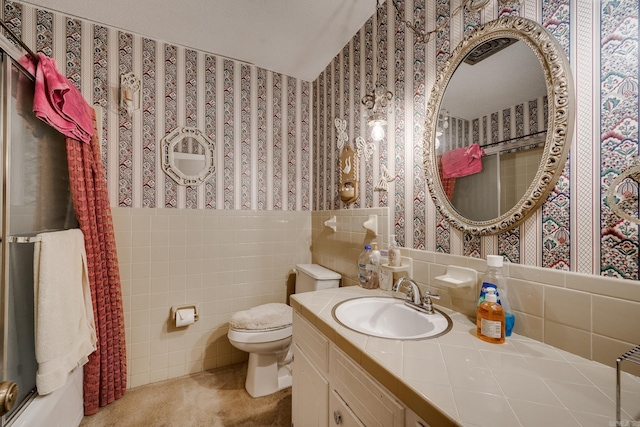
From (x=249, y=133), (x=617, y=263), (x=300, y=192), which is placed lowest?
(x=617, y=263)

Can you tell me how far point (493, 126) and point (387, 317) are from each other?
0.89 m

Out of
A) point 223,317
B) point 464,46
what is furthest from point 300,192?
point 464,46

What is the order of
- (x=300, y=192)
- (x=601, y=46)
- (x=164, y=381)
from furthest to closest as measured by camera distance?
(x=300, y=192) < (x=164, y=381) < (x=601, y=46)

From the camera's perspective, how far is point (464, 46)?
107cm

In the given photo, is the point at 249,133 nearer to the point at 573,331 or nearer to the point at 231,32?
the point at 231,32

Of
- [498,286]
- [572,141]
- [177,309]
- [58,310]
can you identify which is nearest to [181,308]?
[177,309]

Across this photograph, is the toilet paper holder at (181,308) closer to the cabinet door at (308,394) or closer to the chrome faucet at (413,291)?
the cabinet door at (308,394)

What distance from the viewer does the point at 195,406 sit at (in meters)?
1.60

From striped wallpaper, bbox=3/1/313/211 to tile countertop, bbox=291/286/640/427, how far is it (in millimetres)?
1540

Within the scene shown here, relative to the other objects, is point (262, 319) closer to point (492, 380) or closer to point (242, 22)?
point (492, 380)

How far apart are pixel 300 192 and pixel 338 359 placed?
1.59 meters

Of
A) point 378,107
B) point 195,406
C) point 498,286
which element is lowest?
point 195,406

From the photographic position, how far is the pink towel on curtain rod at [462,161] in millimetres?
1046

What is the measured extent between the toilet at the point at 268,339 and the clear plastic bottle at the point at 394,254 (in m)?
0.58
